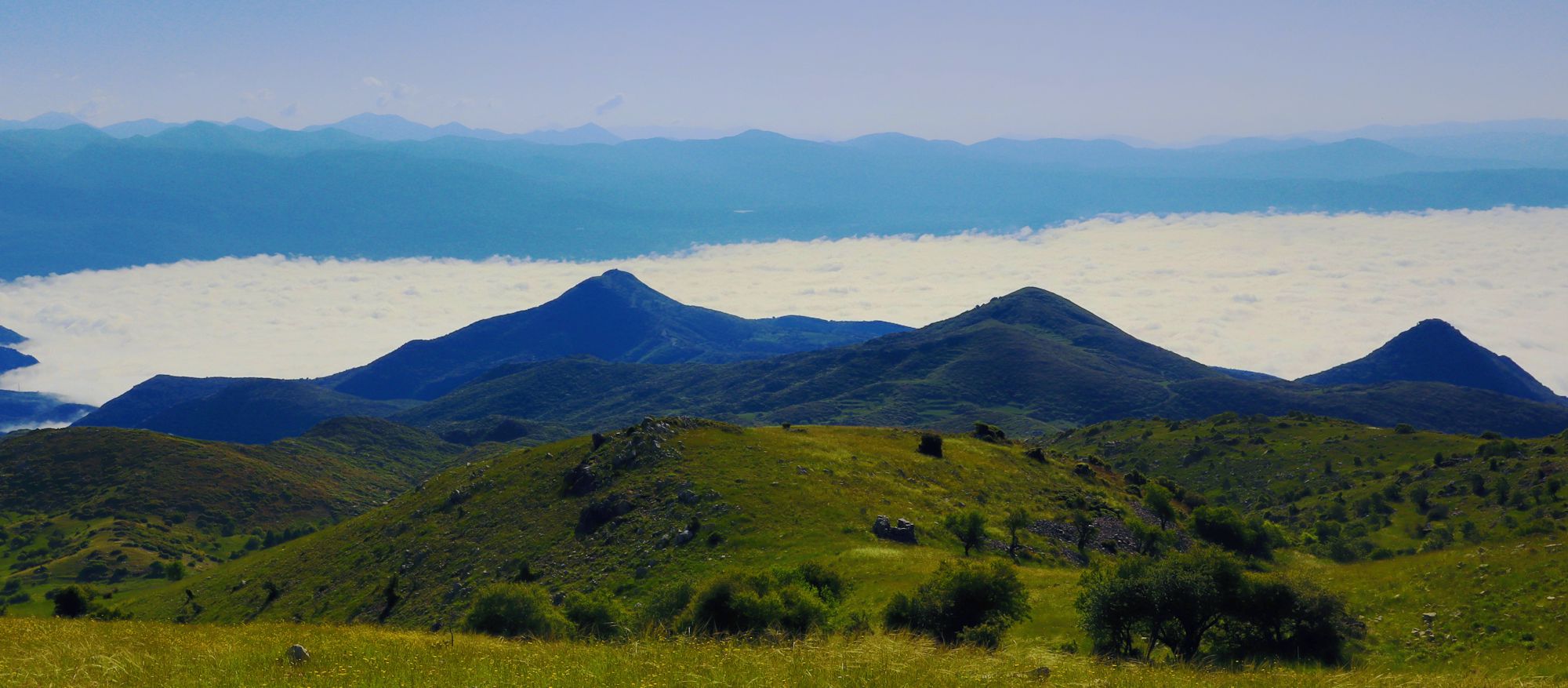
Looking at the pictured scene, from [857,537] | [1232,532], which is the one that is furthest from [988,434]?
[857,537]

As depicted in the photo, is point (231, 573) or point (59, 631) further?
point (231, 573)

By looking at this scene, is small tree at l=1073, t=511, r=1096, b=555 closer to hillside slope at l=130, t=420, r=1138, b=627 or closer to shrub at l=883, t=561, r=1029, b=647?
hillside slope at l=130, t=420, r=1138, b=627

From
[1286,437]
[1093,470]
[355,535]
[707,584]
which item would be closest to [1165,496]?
[1093,470]

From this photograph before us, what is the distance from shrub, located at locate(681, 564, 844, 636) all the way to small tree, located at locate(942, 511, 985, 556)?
23.4 m

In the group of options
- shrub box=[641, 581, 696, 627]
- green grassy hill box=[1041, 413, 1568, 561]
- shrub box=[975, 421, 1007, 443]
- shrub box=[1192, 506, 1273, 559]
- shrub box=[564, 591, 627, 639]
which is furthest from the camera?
shrub box=[975, 421, 1007, 443]

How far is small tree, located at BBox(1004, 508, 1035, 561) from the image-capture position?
64.4 m

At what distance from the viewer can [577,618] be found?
46.1 metres

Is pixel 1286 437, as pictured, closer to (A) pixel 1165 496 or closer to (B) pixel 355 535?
(A) pixel 1165 496

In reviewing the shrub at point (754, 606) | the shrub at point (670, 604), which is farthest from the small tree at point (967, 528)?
the shrub at point (754, 606)

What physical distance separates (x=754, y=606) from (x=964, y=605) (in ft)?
26.5

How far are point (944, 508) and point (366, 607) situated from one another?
4530cm

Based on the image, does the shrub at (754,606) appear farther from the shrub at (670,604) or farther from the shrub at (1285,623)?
the shrub at (1285,623)

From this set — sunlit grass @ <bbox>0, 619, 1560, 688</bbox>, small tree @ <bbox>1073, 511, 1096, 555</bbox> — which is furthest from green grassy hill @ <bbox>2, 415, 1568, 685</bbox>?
small tree @ <bbox>1073, 511, 1096, 555</bbox>

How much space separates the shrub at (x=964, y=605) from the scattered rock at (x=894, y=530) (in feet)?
84.0
